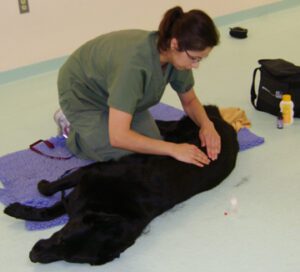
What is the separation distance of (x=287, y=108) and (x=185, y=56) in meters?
1.04

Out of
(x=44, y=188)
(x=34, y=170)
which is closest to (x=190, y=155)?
(x=44, y=188)

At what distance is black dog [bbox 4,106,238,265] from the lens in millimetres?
1704

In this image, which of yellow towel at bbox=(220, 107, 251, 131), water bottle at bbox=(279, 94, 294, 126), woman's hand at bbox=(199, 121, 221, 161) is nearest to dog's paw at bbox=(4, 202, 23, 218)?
woman's hand at bbox=(199, 121, 221, 161)

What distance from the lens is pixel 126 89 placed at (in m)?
1.91

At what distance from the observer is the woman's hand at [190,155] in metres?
1.98

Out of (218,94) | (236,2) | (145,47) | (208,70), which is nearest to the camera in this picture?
(145,47)

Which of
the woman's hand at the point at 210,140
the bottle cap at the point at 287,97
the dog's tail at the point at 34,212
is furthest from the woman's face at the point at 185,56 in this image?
the bottle cap at the point at 287,97

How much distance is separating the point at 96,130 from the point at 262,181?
29.5 inches

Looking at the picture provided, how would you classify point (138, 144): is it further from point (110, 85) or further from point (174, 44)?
point (174, 44)

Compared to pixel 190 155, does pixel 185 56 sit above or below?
above

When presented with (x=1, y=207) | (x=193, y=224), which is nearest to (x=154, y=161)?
(x=193, y=224)

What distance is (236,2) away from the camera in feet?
14.9

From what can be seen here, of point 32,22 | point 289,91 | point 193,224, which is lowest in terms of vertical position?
point 193,224

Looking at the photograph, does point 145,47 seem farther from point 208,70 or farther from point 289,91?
point 208,70
